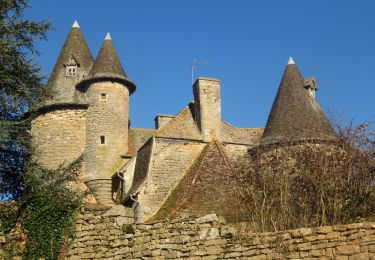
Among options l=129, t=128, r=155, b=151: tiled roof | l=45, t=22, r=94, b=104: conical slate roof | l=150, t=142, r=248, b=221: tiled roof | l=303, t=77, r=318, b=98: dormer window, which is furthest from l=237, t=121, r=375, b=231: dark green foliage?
l=45, t=22, r=94, b=104: conical slate roof

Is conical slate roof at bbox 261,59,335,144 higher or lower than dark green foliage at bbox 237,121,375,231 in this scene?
higher

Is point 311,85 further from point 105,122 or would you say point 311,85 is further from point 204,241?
point 204,241

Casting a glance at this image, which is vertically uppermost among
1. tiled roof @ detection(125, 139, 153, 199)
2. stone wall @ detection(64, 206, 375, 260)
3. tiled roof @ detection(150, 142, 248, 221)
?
tiled roof @ detection(125, 139, 153, 199)

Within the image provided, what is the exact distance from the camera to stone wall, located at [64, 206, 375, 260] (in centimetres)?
938

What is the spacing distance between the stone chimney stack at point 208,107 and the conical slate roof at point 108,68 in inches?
191

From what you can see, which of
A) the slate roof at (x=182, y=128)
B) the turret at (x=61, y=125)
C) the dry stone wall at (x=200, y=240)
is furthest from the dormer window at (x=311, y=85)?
the dry stone wall at (x=200, y=240)

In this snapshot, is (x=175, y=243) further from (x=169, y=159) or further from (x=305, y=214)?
(x=169, y=159)

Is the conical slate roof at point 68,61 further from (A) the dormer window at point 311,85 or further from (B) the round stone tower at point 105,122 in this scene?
(A) the dormer window at point 311,85

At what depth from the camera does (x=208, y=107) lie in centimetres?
2231

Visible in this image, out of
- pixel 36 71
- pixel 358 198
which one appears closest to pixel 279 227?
pixel 358 198

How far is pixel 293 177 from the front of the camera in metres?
15.9

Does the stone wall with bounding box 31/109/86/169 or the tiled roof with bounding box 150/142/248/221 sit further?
the stone wall with bounding box 31/109/86/169

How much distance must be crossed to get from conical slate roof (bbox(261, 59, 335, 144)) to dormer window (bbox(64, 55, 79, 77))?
393 inches

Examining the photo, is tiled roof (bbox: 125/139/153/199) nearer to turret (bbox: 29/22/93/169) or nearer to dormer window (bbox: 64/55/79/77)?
turret (bbox: 29/22/93/169)
